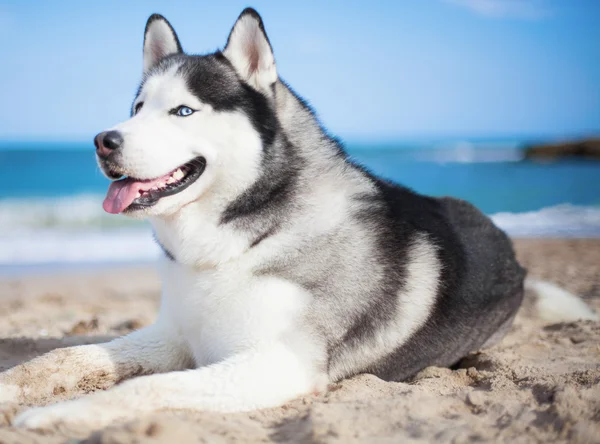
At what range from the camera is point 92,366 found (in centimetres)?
340

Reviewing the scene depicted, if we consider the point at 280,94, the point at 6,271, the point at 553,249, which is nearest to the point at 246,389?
the point at 280,94

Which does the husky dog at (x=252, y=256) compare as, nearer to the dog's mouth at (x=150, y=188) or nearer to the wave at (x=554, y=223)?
the dog's mouth at (x=150, y=188)

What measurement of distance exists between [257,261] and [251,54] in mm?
1107

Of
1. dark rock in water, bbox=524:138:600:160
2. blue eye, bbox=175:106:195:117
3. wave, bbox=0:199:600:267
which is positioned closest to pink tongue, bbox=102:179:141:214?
blue eye, bbox=175:106:195:117

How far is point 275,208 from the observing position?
10.5 ft

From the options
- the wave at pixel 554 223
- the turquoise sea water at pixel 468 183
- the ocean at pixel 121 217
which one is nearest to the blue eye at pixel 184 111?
the ocean at pixel 121 217

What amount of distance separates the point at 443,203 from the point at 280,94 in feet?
A: 4.90

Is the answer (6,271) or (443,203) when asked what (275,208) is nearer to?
(443,203)

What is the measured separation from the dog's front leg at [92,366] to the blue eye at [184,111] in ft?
3.96

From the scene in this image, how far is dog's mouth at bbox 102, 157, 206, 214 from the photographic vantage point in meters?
3.05

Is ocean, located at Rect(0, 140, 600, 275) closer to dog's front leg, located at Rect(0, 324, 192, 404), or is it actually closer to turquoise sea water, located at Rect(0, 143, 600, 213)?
turquoise sea water, located at Rect(0, 143, 600, 213)

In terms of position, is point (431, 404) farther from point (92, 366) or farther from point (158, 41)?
point (158, 41)

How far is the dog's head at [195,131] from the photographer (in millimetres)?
2980

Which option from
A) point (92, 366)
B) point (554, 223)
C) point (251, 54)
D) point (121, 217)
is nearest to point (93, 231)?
point (121, 217)
